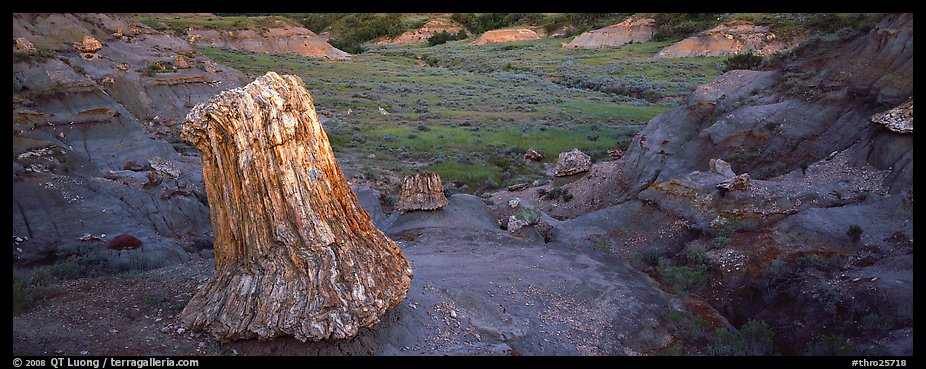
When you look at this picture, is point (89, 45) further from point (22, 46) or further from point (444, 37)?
point (444, 37)

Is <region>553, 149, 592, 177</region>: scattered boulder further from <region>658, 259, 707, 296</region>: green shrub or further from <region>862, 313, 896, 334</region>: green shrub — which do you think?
<region>862, 313, 896, 334</region>: green shrub

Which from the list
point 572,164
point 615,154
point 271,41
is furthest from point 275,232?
point 271,41

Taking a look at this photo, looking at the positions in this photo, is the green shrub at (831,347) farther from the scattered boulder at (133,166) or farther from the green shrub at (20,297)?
the scattered boulder at (133,166)

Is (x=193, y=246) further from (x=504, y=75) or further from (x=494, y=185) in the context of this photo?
(x=504, y=75)

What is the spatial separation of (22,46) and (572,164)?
24.0 meters

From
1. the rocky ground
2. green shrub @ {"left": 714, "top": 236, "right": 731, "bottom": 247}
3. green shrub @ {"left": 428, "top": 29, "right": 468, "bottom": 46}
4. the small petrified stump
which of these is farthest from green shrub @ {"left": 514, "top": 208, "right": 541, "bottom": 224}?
green shrub @ {"left": 428, "top": 29, "right": 468, "bottom": 46}

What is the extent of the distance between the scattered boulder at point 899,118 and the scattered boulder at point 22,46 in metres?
30.1

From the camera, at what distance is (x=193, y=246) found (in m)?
15.2

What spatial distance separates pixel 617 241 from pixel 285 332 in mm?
11618

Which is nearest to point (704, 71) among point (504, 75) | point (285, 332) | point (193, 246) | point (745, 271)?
point (504, 75)

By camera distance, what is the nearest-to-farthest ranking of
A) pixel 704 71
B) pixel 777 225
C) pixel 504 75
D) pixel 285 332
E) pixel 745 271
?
pixel 285 332 → pixel 745 271 → pixel 777 225 → pixel 704 71 → pixel 504 75

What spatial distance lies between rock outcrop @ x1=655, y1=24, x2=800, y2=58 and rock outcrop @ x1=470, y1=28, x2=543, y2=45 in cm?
3427
